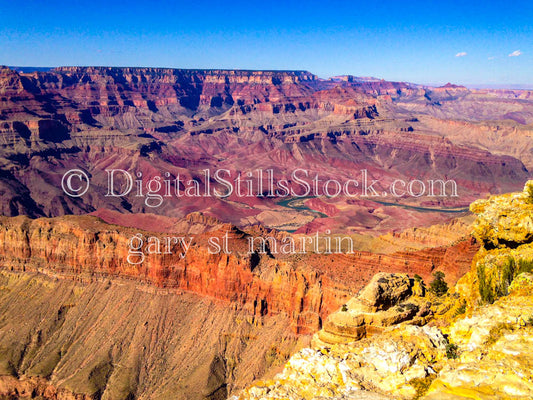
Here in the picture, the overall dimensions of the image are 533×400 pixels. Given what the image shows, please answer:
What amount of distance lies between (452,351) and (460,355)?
0.95ft

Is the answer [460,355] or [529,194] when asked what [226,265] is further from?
[460,355]

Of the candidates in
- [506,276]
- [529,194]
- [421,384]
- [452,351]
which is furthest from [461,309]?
[421,384]

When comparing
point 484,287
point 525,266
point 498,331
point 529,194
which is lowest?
point 484,287

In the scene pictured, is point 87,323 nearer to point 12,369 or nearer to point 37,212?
point 12,369

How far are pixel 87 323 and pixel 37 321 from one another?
227 inches

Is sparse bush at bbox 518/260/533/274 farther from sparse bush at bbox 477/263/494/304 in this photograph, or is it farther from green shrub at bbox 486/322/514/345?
green shrub at bbox 486/322/514/345

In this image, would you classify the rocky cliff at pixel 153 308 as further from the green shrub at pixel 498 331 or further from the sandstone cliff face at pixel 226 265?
the green shrub at pixel 498 331

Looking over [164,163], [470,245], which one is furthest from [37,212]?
[470,245]

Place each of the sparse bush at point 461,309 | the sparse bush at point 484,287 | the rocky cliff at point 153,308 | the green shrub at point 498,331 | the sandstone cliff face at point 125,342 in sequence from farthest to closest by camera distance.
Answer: the rocky cliff at point 153,308 → the sandstone cliff face at point 125,342 → the sparse bush at point 461,309 → the sparse bush at point 484,287 → the green shrub at point 498,331

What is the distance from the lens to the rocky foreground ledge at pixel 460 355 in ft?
36.9

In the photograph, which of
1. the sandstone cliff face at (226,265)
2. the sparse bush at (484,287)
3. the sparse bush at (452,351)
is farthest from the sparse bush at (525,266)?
the sandstone cliff face at (226,265)

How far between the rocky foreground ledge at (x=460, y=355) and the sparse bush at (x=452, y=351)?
0.03m

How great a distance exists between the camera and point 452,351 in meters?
13.2

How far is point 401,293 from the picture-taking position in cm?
3075
